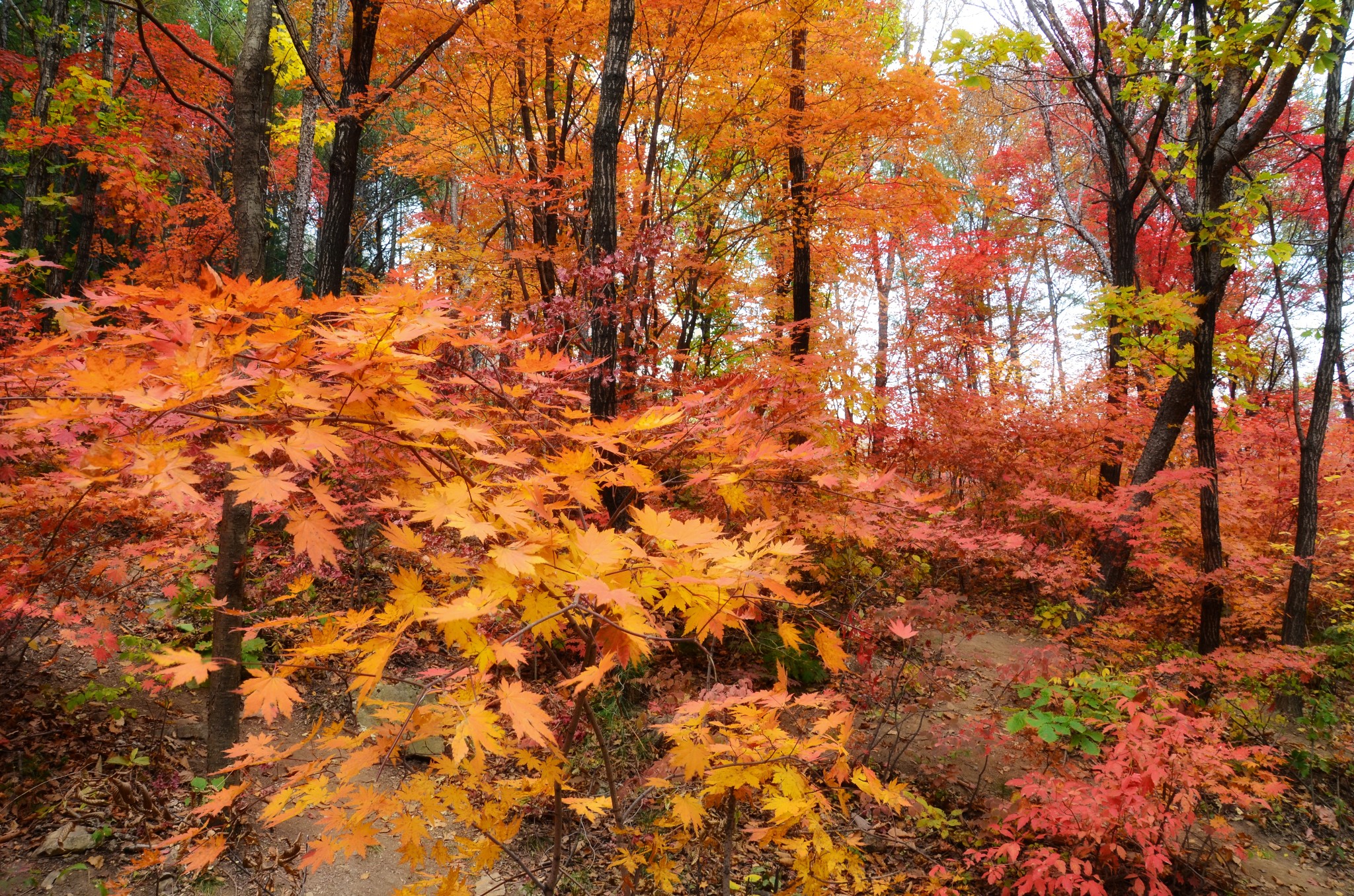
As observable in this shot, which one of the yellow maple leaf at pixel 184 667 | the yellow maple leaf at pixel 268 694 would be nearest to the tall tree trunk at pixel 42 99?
the yellow maple leaf at pixel 184 667

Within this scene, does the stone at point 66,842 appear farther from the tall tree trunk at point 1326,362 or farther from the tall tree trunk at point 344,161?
the tall tree trunk at point 1326,362

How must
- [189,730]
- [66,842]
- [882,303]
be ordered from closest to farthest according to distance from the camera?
[66,842]
[189,730]
[882,303]

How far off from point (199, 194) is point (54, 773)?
41.4 feet

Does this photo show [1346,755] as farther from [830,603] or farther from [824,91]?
[824,91]

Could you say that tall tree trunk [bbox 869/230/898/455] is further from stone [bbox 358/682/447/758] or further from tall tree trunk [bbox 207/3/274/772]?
tall tree trunk [bbox 207/3/274/772]

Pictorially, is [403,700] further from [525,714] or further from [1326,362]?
[1326,362]

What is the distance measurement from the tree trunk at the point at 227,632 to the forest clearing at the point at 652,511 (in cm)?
3

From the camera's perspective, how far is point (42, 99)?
777 centimetres

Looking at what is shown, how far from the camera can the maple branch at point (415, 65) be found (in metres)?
5.13

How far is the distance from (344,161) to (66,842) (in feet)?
16.2

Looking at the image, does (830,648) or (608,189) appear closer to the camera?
(830,648)

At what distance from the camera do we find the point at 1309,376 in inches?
396

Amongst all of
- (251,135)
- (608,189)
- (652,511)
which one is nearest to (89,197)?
(251,135)

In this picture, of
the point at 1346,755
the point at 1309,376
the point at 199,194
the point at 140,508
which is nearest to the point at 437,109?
the point at 140,508
